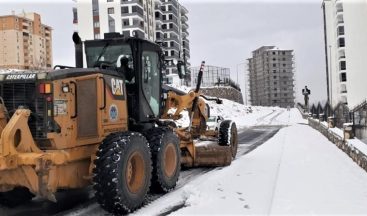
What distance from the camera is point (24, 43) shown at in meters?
88.2

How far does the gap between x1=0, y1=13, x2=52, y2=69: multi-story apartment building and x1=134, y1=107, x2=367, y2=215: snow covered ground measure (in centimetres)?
6845

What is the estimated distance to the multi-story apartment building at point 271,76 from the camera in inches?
5108

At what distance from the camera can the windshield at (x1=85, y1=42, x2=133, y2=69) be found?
8.85 meters

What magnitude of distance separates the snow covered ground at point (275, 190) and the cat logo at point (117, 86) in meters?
1.98

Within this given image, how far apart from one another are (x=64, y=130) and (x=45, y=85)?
73 centimetres

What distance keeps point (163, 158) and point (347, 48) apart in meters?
57.0

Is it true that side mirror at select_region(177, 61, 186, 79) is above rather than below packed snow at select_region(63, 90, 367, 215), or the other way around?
above

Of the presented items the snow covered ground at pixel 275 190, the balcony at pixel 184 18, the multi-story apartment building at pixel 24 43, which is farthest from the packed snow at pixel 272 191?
the balcony at pixel 184 18

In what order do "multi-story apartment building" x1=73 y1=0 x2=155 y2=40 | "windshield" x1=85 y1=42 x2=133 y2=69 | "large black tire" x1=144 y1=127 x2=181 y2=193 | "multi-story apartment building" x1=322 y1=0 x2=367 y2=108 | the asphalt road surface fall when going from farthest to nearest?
"multi-story apartment building" x1=73 y1=0 x2=155 y2=40 → "multi-story apartment building" x1=322 y1=0 x2=367 y2=108 → "windshield" x1=85 y1=42 x2=133 y2=69 → "large black tire" x1=144 y1=127 x2=181 y2=193 → the asphalt road surface

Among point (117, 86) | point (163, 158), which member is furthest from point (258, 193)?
point (117, 86)

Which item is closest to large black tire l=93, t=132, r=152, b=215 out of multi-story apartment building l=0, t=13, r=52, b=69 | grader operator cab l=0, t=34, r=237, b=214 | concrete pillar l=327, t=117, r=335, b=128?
grader operator cab l=0, t=34, r=237, b=214

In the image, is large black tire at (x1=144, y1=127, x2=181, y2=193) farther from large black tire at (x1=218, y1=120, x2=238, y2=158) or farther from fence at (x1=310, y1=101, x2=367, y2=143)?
fence at (x1=310, y1=101, x2=367, y2=143)

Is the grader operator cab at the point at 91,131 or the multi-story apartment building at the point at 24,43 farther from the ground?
the multi-story apartment building at the point at 24,43

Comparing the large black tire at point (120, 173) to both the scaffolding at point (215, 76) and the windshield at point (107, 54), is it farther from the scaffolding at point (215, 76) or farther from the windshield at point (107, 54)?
the scaffolding at point (215, 76)
